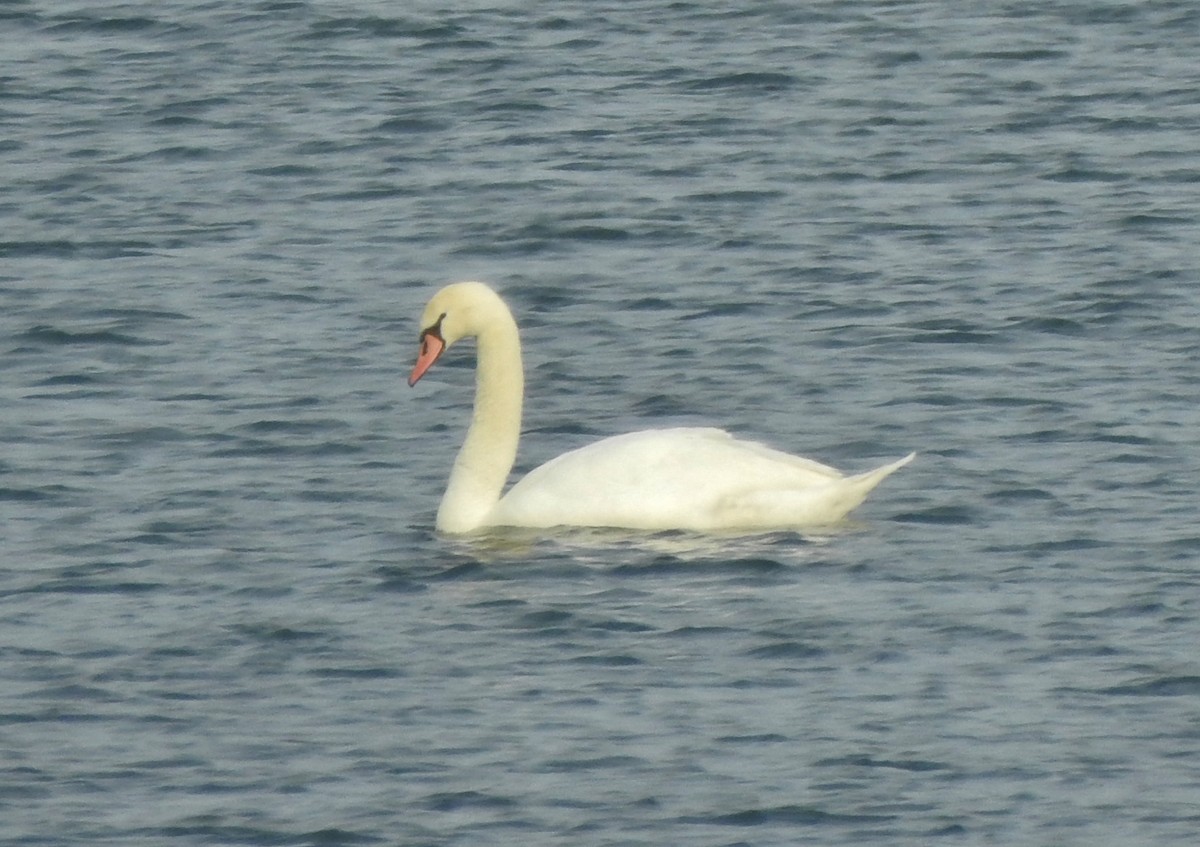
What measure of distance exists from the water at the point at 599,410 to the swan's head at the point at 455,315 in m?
0.55

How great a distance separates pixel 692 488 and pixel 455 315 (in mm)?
1347

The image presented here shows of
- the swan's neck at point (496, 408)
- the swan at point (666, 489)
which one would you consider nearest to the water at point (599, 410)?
the swan at point (666, 489)

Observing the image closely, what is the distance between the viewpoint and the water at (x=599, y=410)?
28.0ft

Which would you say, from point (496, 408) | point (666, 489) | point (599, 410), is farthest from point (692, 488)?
point (599, 410)

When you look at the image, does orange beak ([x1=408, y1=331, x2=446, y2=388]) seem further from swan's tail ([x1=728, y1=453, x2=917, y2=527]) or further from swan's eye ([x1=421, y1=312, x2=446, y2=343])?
swan's tail ([x1=728, y1=453, x2=917, y2=527])

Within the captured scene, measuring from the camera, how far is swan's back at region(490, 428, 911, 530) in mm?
10914

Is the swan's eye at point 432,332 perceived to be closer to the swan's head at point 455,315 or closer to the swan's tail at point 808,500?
the swan's head at point 455,315

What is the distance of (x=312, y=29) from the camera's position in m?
20.9

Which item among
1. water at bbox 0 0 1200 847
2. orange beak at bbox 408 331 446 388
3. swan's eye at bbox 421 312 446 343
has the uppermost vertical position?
swan's eye at bbox 421 312 446 343

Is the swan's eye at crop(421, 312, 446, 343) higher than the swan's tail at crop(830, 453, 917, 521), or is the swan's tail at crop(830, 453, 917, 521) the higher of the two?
the swan's eye at crop(421, 312, 446, 343)

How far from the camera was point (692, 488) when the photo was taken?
11.0 metres

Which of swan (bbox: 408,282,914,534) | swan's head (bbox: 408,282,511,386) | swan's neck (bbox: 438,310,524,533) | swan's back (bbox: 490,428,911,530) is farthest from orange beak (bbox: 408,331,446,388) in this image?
swan's back (bbox: 490,428,911,530)

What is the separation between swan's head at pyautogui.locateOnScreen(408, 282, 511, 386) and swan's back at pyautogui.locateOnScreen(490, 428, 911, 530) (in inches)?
34.2

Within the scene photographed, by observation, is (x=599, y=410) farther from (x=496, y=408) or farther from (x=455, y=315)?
(x=455, y=315)
